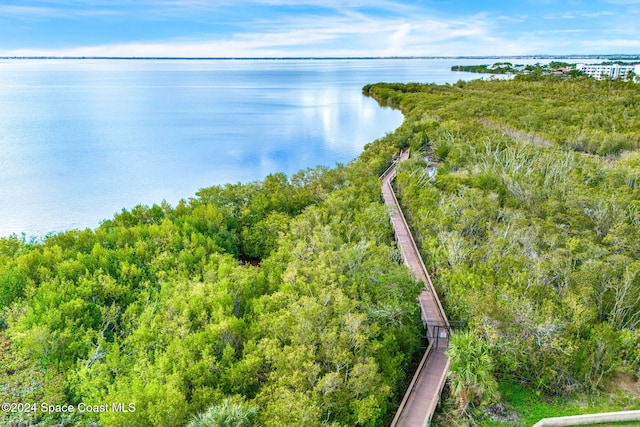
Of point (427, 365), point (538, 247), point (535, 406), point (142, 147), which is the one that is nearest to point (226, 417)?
point (427, 365)

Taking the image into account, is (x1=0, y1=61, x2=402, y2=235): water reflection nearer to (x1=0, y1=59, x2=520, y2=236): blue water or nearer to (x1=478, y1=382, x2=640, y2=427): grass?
(x1=0, y1=59, x2=520, y2=236): blue water

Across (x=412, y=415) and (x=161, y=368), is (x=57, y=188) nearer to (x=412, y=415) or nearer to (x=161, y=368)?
(x=161, y=368)

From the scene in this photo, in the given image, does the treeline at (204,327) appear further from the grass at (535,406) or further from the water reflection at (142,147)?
the water reflection at (142,147)

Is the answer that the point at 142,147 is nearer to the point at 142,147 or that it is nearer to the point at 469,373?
the point at 142,147

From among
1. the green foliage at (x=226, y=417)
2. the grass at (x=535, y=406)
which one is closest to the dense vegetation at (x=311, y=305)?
the green foliage at (x=226, y=417)

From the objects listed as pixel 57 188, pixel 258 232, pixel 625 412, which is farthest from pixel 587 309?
pixel 57 188

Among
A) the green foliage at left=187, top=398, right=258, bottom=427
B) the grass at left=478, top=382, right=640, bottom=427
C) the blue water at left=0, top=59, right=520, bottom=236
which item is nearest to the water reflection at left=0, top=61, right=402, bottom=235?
the blue water at left=0, top=59, right=520, bottom=236
